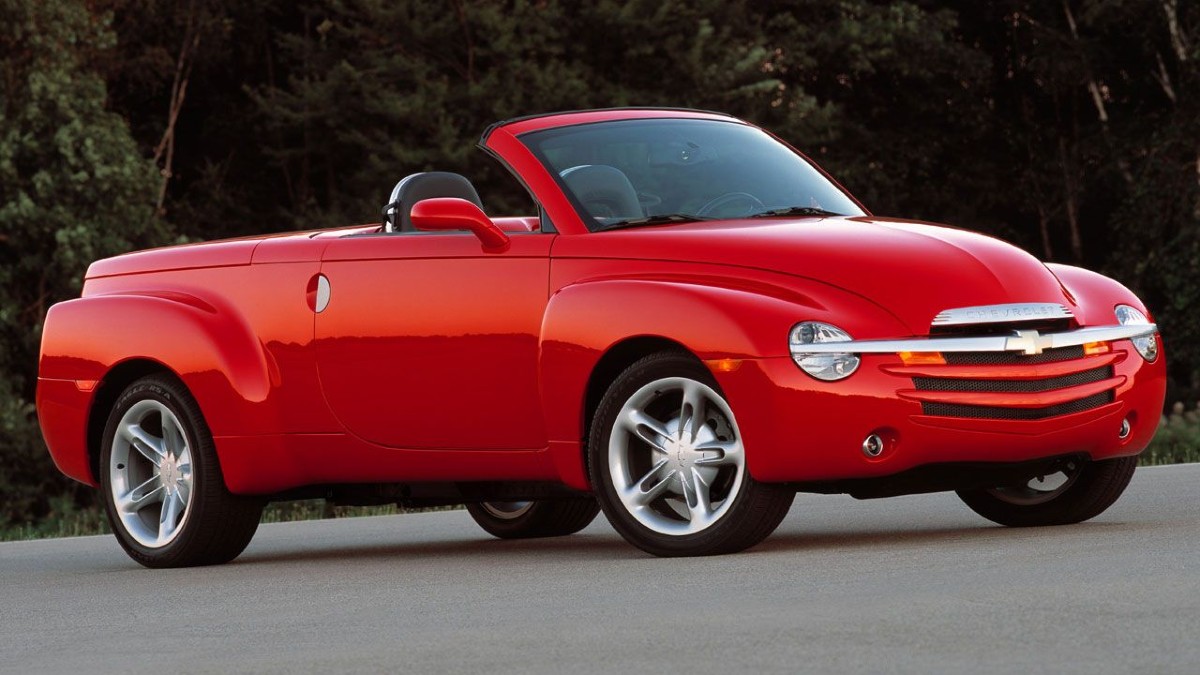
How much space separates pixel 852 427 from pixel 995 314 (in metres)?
0.65

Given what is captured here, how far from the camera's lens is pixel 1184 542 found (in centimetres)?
795

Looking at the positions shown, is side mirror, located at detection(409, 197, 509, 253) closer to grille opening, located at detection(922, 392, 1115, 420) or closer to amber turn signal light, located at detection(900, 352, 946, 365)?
amber turn signal light, located at detection(900, 352, 946, 365)

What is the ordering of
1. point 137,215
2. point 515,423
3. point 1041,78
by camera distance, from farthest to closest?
point 1041,78, point 137,215, point 515,423

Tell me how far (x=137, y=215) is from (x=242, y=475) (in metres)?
25.9

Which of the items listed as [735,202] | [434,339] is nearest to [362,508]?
[434,339]

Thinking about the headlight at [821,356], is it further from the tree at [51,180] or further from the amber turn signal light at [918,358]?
the tree at [51,180]

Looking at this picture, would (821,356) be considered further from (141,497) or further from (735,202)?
(141,497)

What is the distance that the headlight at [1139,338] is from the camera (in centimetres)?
836

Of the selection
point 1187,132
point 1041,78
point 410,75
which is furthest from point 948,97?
point 410,75

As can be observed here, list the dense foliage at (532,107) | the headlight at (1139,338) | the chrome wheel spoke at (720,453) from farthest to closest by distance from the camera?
the dense foliage at (532,107), the headlight at (1139,338), the chrome wheel spoke at (720,453)

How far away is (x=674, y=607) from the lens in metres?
6.70

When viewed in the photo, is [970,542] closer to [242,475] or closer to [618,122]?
[618,122]

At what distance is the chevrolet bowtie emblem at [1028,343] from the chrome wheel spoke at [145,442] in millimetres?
3879

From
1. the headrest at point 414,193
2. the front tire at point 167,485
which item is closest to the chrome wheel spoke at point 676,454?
the headrest at point 414,193
